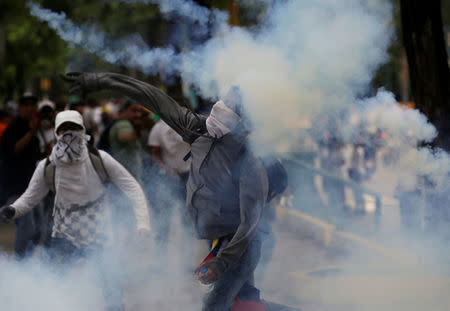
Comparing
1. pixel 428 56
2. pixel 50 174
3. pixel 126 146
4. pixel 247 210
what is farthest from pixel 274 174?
pixel 126 146

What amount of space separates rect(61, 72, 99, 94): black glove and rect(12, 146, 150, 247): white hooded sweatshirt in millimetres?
698

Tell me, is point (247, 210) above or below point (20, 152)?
below

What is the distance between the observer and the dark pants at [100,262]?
4.61m

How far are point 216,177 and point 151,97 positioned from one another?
63cm

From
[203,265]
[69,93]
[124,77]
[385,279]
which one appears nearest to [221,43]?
[124,77]

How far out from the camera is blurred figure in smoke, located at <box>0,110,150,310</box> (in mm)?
4582

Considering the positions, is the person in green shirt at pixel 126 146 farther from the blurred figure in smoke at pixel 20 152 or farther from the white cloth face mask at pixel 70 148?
the white cloth face mask at pixel 70 148

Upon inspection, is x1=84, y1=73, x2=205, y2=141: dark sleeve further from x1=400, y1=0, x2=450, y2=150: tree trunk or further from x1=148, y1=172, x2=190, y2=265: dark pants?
x1=400, y1=0, x2=450, y2=150: tree trunk

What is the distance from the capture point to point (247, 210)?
3744 mm

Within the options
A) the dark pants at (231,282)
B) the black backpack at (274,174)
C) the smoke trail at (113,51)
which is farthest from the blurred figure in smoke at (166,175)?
the dark pants at (231,282)

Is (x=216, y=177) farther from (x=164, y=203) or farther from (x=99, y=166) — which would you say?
(x=164, y=203)

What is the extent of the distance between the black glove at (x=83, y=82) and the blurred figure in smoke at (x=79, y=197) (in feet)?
1.94

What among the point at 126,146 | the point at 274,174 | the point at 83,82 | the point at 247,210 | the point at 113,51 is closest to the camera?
the point at 247,210

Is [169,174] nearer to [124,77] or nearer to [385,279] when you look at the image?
[385,279]
